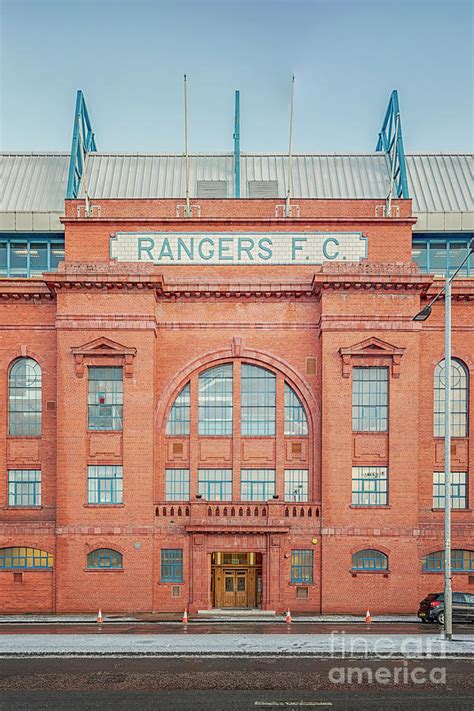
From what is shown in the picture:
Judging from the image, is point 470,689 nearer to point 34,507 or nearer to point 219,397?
point 219,397

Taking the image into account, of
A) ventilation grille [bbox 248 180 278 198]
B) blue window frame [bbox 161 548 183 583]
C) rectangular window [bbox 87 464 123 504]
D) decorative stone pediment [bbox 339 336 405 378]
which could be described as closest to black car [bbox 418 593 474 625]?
decorative stone pediment [bbox 339 336 405 378]

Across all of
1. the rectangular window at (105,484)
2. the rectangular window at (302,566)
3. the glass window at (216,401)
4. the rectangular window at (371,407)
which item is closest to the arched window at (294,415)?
the rectangular window at (371,407)

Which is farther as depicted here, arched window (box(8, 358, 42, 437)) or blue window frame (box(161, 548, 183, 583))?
arched window (box(8, 358, 42, 437))

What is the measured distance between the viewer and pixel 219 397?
34906 millimetres

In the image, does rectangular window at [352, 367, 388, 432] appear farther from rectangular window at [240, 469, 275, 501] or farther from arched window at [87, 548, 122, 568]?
arched window at [87, 548, 122, 568]

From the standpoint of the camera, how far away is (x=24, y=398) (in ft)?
115

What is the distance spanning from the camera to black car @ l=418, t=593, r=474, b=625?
2964 cm

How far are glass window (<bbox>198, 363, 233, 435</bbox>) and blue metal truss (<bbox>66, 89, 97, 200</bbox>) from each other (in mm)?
11655

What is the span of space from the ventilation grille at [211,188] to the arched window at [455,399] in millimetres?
15362

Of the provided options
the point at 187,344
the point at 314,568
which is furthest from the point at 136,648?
the point at 187,344

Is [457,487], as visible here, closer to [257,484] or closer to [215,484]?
[257,484]

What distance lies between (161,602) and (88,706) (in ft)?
51.3

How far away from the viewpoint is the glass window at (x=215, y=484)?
34.4 m

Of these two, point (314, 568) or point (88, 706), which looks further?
point (314, 568)
